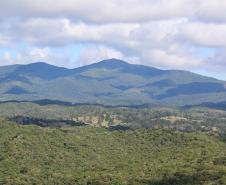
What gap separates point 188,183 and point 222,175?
12886 mm

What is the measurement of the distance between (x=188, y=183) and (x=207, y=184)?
10.9 meters

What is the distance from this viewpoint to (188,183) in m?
200

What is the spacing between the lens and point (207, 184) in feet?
625

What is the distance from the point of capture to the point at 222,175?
19950cm

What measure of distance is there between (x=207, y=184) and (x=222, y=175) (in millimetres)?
11721
